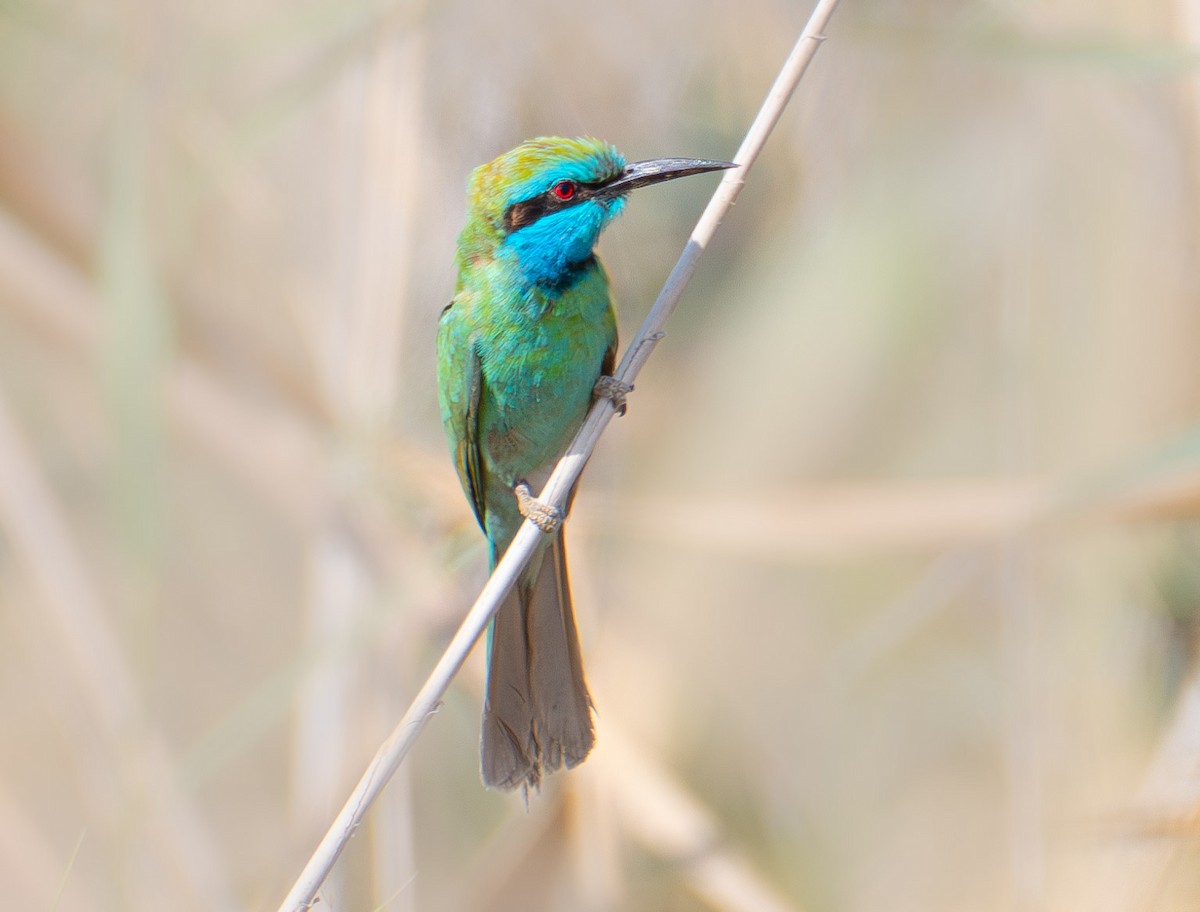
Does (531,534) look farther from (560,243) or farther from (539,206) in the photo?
(539,206)

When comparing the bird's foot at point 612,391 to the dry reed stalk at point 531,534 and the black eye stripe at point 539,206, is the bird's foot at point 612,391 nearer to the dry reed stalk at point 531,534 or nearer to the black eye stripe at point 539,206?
the dry reed stalk at point 531,534

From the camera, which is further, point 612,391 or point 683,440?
point 683,440

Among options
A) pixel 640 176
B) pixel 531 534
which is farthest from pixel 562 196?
pixel 531 534

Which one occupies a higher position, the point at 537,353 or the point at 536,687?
the point at 537,353

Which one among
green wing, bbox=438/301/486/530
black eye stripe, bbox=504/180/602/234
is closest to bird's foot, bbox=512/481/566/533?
green wing, bbox=438/301/486/530

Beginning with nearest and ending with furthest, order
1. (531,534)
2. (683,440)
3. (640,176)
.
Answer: (531,534)
(640,176)
(683,440)

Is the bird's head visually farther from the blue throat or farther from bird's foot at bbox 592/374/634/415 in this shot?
bird's foot at bbox 592/374/634/415

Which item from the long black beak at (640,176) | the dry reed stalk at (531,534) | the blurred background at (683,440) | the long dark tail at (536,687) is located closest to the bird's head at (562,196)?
the long black beak at (640,176)
